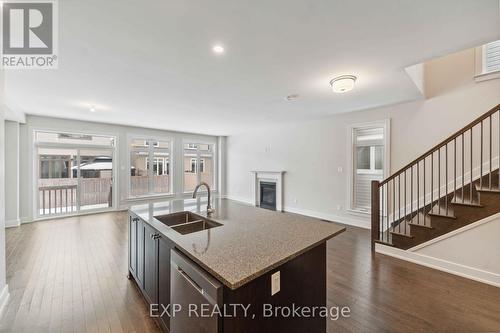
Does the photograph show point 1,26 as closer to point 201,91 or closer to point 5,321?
point 201,91

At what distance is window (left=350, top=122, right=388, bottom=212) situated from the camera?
4.47m

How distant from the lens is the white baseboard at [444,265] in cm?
242

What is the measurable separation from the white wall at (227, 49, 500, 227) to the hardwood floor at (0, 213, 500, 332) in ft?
6.51

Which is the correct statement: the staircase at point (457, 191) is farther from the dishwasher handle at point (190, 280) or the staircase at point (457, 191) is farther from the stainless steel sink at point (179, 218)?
the dishwasher handle at point (190, 280)

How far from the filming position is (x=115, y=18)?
169 centimetres

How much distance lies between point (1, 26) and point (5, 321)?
2.59m

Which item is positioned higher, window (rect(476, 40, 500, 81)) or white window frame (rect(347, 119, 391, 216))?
window (rect(476, 40, 500, 81))

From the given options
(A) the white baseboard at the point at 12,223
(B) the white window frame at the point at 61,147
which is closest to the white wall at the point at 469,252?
(B) the white window frame at the point at 61,147

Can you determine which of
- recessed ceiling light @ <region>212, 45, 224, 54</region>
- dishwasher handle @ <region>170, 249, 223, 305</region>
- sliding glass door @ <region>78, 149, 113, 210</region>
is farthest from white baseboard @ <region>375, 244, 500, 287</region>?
sliding glass door @ <region>78, 149, 113, 210</region>

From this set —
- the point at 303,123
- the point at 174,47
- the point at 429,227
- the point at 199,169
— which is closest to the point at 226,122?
the point at 303,123

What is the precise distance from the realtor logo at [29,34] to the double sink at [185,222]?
6.32 ft

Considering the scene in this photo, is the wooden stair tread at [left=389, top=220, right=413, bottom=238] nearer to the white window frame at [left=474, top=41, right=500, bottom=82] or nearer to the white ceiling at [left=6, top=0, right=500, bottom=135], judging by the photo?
the white ceiling at [left=6, top=0, right=500, bottom=135]

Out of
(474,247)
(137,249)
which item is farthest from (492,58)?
(137,249)

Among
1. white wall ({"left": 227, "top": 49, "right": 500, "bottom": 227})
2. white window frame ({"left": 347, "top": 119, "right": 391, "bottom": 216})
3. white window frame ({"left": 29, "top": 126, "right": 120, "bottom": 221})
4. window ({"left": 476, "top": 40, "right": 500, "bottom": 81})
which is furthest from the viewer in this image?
white window frame ({"left": 29, "top": 126, "right": 120, "bottom": 221})
